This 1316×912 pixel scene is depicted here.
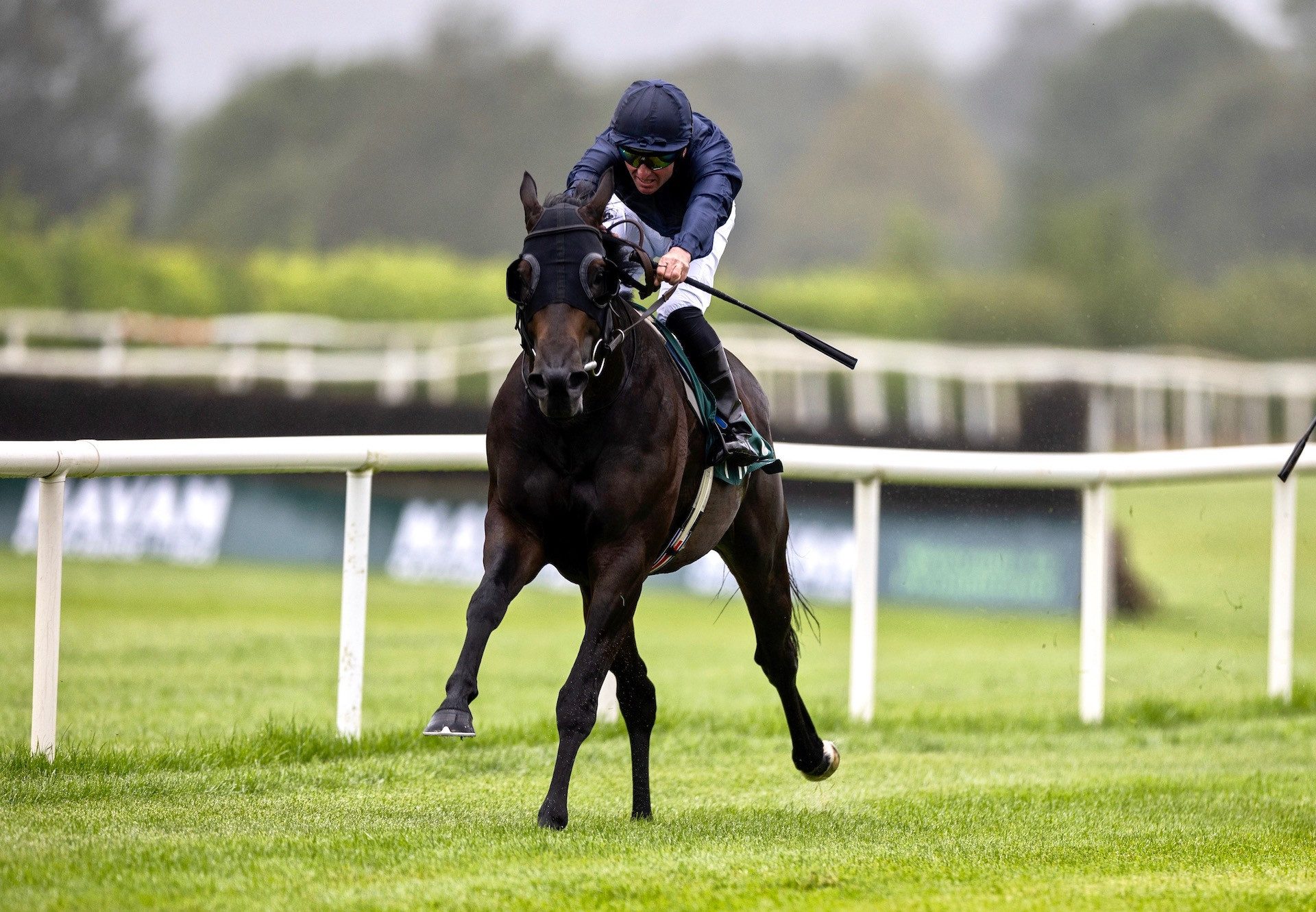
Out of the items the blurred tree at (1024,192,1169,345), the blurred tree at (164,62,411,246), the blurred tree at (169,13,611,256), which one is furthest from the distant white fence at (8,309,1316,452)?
the blurred tree at (164,62,411,246)

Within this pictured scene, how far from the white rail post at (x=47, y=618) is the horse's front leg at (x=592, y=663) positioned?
5.28ft

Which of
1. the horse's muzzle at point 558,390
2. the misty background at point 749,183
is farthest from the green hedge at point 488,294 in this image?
the horse's muzzle at point 558,390

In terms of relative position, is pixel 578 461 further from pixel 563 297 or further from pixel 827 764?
pixel 827 764

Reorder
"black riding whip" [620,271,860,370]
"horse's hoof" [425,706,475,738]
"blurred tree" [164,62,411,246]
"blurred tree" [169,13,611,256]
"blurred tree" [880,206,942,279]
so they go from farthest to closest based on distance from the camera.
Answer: "blurred tree" [164,62,411,246] → "blurred tree" [169,13,611,256] → "blurred tree" [880,206,942,279] → "black riding whip" [620,271,860,370] → "horse's hoof" [425,706,475,738]

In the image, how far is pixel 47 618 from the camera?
518 cm

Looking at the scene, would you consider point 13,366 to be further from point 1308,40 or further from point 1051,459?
point 1308,40

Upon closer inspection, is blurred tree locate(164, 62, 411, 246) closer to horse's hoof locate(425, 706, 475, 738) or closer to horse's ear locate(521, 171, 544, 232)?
horse's ear locate(521, 171, 544, 232)

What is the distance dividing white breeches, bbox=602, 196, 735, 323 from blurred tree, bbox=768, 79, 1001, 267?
200 ft

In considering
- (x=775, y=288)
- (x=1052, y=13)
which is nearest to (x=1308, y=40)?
(x=775, y=288)

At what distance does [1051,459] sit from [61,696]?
170 inches

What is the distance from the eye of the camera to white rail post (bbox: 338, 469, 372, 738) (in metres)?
5.93

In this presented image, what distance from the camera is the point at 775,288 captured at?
112 feet

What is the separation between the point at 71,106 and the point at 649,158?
167ft

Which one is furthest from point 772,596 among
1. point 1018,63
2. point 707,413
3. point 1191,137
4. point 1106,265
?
point 1018,63
